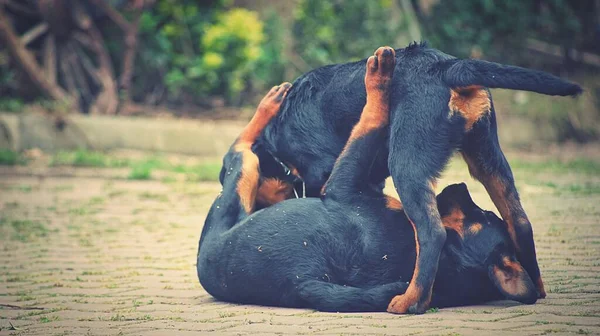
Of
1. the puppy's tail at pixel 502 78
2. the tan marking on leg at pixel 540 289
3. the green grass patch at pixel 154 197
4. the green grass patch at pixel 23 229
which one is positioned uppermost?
the puppy's tail at pixel 502 78

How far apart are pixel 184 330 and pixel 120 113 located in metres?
9.29

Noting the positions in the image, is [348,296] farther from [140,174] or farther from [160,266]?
[140,174]

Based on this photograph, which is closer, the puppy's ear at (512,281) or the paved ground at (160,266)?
the paved ground at (160,266)

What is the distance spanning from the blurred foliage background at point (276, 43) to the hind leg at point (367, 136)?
28.2 feet

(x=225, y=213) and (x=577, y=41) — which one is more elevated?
(x=577, y=41)

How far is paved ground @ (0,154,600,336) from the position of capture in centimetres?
441

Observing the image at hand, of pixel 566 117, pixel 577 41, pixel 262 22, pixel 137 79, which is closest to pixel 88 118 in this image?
pixel 137 79

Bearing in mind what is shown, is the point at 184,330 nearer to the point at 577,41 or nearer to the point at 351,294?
the point at 351,294

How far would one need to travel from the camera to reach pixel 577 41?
14.9 m

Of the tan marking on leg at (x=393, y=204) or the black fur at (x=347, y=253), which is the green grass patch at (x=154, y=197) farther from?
the tan marking on leg at (x=393, y=204)

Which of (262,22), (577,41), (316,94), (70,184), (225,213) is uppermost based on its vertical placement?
(577,41)

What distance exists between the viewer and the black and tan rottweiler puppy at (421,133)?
14.6 feet

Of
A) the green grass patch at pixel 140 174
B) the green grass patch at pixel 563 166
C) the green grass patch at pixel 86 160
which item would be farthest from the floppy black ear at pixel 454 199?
the green grass patch at pixel 86 160

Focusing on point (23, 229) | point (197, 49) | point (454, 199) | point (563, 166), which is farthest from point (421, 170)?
point (197, 49)
